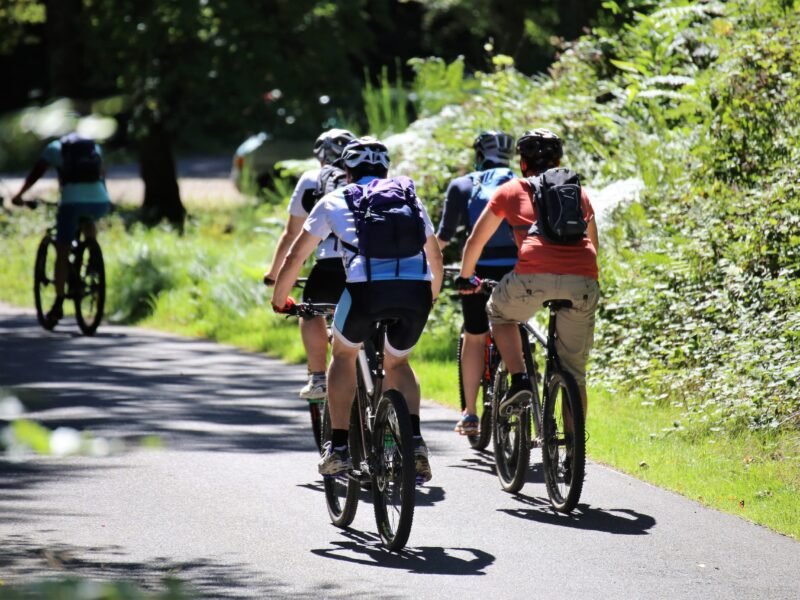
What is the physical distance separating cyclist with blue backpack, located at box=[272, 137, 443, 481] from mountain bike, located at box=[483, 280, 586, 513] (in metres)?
0.89

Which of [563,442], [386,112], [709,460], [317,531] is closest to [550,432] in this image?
[563,442]

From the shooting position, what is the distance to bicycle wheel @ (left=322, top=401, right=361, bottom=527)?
259 inches

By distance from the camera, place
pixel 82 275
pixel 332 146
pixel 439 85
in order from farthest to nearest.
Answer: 1. pixel 439 85
2. pixel 82 275
3. pixel 332 146

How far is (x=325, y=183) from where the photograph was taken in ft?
25.8

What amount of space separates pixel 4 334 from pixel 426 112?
5290 mm

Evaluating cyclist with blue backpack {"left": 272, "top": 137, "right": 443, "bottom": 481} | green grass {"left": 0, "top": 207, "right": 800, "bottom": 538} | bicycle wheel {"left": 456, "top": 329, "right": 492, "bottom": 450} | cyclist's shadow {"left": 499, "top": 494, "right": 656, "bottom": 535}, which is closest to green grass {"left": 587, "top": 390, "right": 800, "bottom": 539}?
green grass {"left": 0, "top": 207, "right": 800, "bottom": 538}

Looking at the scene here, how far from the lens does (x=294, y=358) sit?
13.3 metres

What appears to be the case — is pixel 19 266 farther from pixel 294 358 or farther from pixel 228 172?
pixel 228 172

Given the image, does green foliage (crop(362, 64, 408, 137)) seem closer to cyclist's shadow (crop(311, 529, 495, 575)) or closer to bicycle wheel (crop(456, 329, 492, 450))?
bicycle wheel (crop(456, 329, 492, 450))

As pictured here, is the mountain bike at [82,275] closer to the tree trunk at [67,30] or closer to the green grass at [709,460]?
the green grass at [709,460]

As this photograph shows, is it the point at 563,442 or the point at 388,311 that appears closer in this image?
the point at 388,311

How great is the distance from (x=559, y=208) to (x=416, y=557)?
76.8 inches

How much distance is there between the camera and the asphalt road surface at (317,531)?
568cm

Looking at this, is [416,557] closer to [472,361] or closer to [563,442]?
[563,442]
